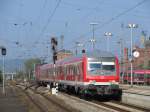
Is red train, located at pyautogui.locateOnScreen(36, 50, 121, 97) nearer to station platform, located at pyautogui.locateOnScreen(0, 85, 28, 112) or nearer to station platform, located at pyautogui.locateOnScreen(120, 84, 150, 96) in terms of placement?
station platform, located at pyautogui.locateOnScreen(120, 84, 150, 96)

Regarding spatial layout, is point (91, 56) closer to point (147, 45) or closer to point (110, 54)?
point (110, 54)

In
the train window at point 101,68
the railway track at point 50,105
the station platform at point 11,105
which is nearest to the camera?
the station platform at point 11,105

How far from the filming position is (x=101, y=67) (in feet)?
97.7

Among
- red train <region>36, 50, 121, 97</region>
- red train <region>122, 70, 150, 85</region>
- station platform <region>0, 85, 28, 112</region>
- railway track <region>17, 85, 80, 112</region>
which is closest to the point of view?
station platform <region>0, 85, 28, 112</region>

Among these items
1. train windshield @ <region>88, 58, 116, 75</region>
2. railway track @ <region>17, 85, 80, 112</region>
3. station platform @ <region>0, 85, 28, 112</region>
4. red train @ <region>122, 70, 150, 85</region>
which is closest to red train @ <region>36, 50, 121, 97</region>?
train windshield @ <region>88, 58, 116, 75</region>

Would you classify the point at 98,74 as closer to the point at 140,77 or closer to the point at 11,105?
the point at 11,105

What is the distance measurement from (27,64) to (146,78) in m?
71.2

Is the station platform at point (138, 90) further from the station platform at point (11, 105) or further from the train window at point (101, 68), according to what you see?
the station platform at point (11, 105)

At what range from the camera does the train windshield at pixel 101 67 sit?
97.0 feet

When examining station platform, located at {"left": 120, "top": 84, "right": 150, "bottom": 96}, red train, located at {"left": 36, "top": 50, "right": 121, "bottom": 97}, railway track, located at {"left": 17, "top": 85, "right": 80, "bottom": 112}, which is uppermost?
red train, located at {"left": 36, "top": 50, "right": 121, "bottom": 97}

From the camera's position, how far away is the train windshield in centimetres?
2958

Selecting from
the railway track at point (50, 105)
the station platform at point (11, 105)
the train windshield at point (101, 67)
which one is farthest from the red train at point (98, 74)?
the station platform at point (11, 105)

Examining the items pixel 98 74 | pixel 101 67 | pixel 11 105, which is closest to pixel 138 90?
pixel 101 67

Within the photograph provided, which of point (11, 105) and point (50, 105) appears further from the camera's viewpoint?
point (50, 105)
